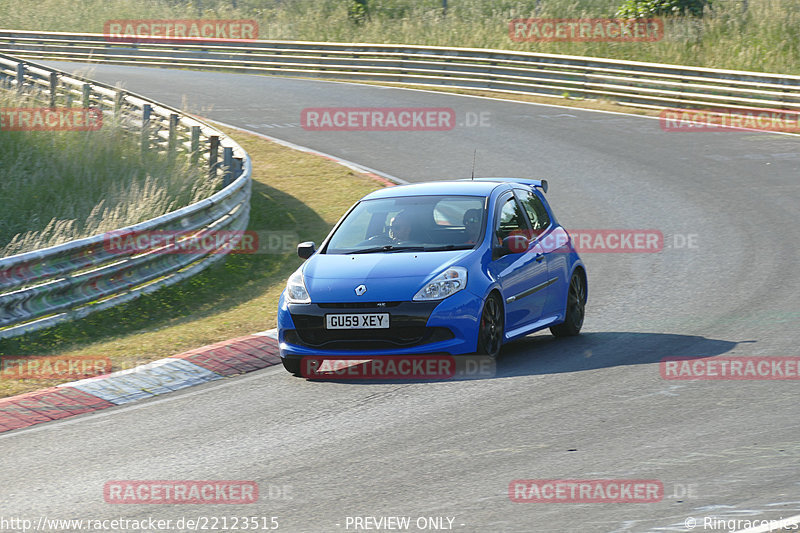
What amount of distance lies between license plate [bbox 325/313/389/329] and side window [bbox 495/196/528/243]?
159cm

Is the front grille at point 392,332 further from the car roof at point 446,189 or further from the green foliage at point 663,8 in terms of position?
the green foliage at point 663,8

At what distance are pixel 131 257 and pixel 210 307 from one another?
1.09 m

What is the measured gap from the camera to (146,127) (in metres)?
19.4

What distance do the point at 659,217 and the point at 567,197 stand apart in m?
2.02

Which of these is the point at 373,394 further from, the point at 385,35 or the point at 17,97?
the point at 385,35

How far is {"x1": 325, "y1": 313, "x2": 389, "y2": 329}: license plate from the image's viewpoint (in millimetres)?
9227

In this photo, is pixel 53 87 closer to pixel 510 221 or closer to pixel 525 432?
pixel 510 221

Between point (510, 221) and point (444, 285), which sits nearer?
point (444, 285)

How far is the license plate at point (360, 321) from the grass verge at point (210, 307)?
6.62 ft

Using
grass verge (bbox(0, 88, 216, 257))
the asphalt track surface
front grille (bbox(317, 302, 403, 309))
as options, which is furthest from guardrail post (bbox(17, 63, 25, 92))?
front grille (bbox(317, 302, 403, 309))

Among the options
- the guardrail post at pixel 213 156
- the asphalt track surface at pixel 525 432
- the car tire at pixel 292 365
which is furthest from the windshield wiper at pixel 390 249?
the guardrail post at pixel 213 156

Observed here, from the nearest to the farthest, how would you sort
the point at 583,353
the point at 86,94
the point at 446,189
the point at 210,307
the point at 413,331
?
the point at 413,331 → the point at 583,353 → the point at 446,189 → the point at 210,307 → the point at 86,94

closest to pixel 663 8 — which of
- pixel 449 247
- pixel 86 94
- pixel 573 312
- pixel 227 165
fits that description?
pixel 86 94

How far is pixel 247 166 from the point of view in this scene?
17531mm
